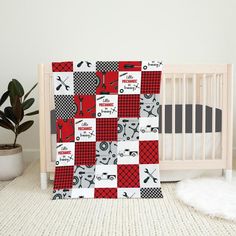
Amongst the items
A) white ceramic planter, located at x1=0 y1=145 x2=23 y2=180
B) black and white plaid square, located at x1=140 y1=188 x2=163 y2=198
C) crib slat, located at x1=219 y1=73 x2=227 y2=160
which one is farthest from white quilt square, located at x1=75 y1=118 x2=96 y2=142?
crib slat, located at x1=219 y1=73 x2=227 y2=160

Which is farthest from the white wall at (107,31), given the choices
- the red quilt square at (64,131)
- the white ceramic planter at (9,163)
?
the red quilt square at (64,131)

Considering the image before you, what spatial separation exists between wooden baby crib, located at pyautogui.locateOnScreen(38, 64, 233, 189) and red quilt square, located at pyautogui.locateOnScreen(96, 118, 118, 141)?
0.26 meters

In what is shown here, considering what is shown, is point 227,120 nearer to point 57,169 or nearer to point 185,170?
point 185,170

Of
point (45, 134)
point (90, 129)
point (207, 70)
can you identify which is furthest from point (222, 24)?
point (45, 134)

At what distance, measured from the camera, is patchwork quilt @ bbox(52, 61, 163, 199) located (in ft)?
5.34

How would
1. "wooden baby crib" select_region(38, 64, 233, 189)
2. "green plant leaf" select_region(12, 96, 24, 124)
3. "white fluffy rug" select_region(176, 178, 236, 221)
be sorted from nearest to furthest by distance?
"white fluffy rug" select_region(176, 178, 236, 221)
"wooden baby crib" select_region(38, 64, 233, 189)
"green plant leaf" select_region(12, 96, 24, 124)

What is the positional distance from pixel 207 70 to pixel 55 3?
1.34m

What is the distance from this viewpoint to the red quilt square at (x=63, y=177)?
161 centimetres

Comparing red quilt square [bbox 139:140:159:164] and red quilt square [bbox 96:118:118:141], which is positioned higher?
red quilt square [bbox 96:118:118:141]

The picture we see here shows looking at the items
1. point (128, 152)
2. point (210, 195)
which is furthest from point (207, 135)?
point (128, 152)

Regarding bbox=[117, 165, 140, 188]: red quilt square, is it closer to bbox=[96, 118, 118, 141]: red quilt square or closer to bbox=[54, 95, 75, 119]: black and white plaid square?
bbox=[96, 118, 118, 141]: red quilt square

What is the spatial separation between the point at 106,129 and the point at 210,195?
2.09 feet

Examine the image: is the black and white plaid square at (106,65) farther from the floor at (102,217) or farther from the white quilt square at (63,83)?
the floor at (102,217)

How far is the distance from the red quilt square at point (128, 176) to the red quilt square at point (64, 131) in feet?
1.03
